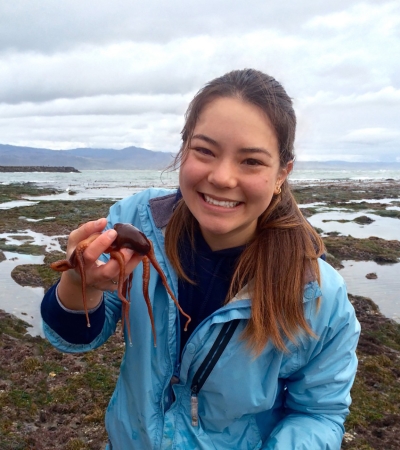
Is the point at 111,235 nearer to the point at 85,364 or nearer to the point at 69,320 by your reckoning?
the point at 69,320

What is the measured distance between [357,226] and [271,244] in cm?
1952

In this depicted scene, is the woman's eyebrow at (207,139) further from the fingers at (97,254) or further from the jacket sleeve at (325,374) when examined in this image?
the jacket sleeve at (325,374)

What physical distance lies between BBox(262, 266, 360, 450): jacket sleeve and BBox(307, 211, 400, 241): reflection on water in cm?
1633

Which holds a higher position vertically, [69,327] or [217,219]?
[217,219]

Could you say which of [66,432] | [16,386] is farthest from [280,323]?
[16,386]

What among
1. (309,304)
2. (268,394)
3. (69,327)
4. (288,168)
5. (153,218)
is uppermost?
(288,168)

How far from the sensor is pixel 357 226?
20.8 meters

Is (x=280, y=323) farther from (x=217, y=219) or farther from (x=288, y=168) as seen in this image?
(x=288, y=168)

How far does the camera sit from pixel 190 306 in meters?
2.70

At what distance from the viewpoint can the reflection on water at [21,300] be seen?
812 cm

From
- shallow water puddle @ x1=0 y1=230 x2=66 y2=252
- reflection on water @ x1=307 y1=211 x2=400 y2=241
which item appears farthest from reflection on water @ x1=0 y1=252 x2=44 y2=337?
reflection on water @ x1=307 y1=211 x2=400 y2=241

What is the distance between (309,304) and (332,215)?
23675 millimetres

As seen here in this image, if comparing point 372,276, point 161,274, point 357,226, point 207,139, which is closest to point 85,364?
point 161,274

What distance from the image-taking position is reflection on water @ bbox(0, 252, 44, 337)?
812 centimetres
